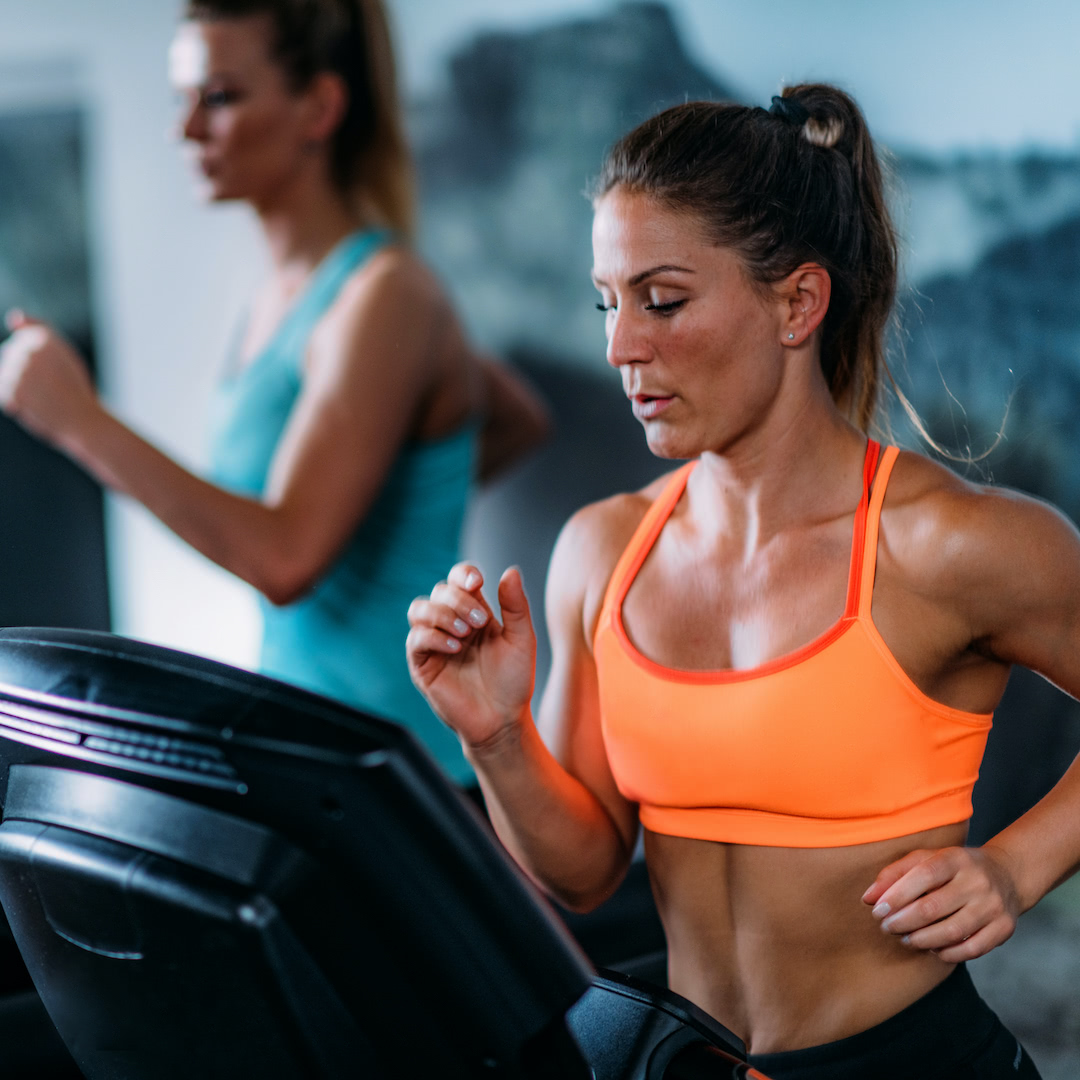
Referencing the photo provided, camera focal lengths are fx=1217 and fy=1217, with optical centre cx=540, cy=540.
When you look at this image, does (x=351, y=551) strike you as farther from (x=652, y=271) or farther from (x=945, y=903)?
(x=945, y=903)

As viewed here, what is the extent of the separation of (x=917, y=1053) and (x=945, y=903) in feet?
0.66

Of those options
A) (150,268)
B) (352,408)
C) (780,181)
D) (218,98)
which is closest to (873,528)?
(780,181)

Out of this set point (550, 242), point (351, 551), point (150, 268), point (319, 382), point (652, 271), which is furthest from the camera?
point (150, 268)

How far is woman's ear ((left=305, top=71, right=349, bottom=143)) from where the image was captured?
1.64 metres

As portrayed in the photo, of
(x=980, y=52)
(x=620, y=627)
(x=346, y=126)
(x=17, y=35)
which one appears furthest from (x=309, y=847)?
(x=17, y=35)

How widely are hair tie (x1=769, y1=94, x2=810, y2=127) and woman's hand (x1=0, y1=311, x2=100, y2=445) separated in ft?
2.81

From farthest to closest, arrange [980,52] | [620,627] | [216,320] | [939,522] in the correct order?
[216,320] → [980,52] → [620,627] → [939,522]

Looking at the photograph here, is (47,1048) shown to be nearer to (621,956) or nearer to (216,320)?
(621,956)

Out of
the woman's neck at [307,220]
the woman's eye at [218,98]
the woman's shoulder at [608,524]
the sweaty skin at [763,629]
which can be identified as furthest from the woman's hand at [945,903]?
the woman's eye at [218,98]

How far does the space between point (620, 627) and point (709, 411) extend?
0.67ft

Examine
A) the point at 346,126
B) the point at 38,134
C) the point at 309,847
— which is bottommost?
the point at 309,847

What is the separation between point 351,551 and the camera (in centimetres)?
161

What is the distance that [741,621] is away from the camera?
991 mm

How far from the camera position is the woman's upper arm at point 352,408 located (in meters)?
1.42
